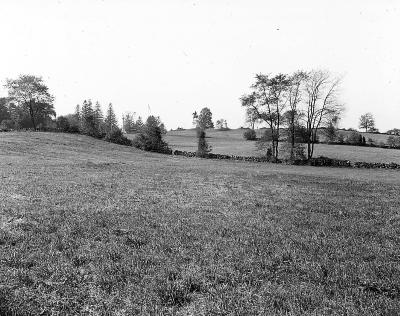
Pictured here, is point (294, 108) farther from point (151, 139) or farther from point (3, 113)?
point (3, 113)

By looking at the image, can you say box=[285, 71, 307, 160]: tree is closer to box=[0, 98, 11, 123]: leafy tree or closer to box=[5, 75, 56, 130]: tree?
box=[5, 75, 56, 130]: tree

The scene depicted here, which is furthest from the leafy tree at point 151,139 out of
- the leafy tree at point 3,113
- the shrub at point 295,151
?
the leafy tree at point 3,113

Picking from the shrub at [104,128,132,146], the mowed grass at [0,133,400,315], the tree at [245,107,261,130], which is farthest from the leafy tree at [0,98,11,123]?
the mowed grass at [0,133,400,315]

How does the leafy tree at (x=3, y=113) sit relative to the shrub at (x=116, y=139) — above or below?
above

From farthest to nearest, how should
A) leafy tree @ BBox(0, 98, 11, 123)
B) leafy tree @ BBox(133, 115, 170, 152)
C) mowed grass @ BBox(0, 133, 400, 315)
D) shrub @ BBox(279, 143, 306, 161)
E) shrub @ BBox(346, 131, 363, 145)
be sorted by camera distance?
1. leafy tree @ BBox(0, 98, 11, 123)
2. shrub @ BBox(346, 131, 363, 145)
3. leafy tree @ BBox(133, 115, 170, 152)
4. shrub @ BBox(279, 143, 306, 161)
5. mowed grass @ BBox(0, 133, 400, 315)

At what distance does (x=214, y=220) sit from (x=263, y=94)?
67.5 metres

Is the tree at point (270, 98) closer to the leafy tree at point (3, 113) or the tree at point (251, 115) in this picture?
the tree at point (251, 115)

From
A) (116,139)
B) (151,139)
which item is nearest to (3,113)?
(116,139)

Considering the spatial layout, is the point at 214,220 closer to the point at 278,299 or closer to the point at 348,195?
the point at 278,299

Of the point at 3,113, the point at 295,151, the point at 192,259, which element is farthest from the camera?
the point at 3,113

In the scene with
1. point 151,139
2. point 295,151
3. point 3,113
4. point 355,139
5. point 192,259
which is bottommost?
point 192,259

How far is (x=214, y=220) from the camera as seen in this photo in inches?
526

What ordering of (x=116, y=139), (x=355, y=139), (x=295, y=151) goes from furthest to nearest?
(x=355, y=139) < (x=116, y=139) < (x=295, y=151)

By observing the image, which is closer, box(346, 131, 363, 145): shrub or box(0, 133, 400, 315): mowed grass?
box(0, 133, 400, 315): mowed grass
